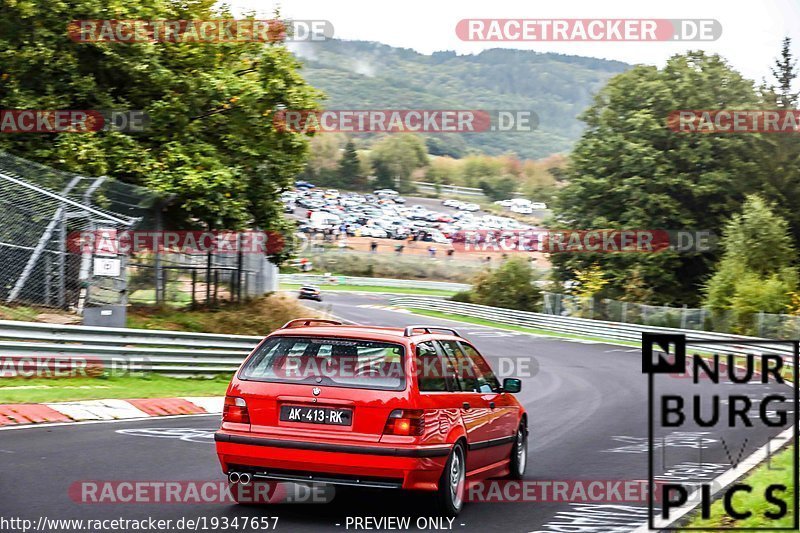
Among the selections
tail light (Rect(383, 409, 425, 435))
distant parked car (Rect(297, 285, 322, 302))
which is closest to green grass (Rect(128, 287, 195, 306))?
tail light (Rect(383, 409, 425, 435))

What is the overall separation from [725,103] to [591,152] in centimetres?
833

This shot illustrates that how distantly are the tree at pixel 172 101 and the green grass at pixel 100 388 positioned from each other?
460 cm

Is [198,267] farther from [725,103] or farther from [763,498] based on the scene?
[725,103]

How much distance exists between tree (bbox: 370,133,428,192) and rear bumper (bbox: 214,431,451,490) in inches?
5921

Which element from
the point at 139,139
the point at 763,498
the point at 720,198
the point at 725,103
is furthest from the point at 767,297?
the point at 763,498

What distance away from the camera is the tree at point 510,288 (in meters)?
59.9

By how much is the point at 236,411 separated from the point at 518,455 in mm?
3401

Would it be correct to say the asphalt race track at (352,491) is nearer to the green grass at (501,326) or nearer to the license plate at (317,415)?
the license plate at (317,415)

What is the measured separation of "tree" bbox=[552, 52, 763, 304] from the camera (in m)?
56.7

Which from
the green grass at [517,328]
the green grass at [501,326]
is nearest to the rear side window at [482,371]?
the green grass at [517,328]

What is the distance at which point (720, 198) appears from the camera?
5822cm

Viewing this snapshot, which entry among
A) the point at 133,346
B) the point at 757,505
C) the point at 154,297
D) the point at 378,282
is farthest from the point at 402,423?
the point at 378,282

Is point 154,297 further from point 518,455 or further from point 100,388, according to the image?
point 518,455

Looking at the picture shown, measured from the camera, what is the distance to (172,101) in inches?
948
